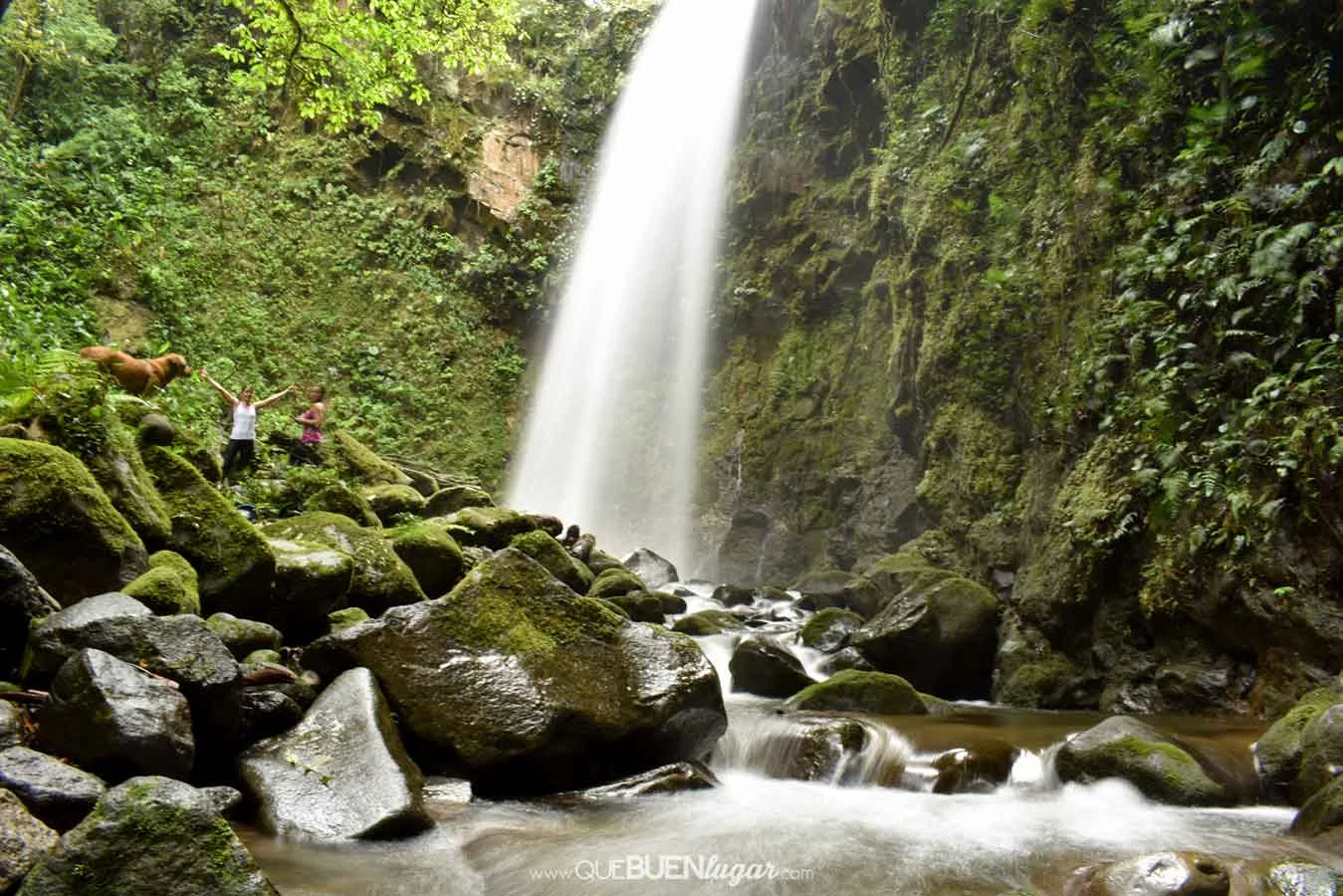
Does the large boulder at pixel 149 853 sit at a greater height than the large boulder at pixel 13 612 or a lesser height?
lesser

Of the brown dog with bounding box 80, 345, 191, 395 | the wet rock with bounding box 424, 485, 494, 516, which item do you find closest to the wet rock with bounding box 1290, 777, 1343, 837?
the wet rock with bounding box 424, 485, 494, 516

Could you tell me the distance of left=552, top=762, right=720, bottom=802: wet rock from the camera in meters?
5.06

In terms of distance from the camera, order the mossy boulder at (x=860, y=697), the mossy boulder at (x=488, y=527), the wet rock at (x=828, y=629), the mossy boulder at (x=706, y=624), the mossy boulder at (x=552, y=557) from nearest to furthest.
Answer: the mossy boulder at (x=860, y=697) < the mossy boulder at (x=552, y=557) < the mossy boulder at (x=488, y=527) < the wet rock at (x=828, y=629) < the mossy boulder at (x=706, y=624)

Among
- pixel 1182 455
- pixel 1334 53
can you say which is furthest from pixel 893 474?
pixel 1334 53

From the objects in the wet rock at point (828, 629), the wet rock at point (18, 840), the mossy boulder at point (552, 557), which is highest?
the mossy boulder at point (552, 557)

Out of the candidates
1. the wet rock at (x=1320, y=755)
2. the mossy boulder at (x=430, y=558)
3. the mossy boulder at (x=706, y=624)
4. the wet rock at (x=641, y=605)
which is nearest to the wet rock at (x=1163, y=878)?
the wet rock at (x=1320, y=755)

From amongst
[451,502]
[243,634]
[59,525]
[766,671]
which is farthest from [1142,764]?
[451,502]

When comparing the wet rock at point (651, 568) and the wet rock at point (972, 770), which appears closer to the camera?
the wet rock at point (972, 770)

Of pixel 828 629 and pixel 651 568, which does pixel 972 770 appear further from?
pixel 651 568

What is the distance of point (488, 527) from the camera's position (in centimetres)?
980

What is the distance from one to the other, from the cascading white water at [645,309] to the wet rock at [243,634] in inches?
547

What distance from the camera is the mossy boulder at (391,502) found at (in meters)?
9.81

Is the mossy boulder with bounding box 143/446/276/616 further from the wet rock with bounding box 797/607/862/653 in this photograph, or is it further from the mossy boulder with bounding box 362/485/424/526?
the wet rock with bounding box 797/607/862/653

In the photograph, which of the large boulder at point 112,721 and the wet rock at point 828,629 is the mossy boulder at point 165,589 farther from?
the wet rock at point 828,629
